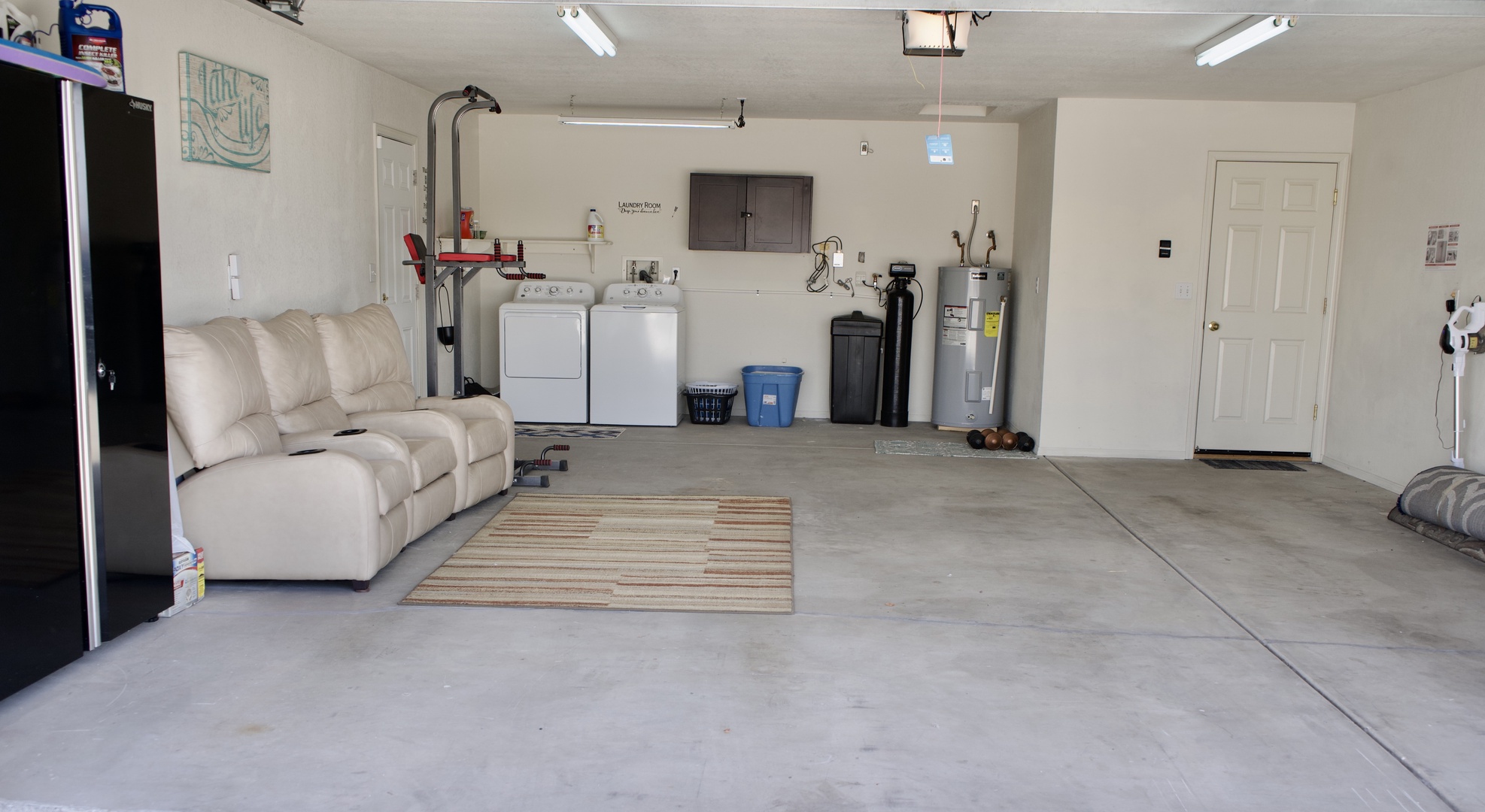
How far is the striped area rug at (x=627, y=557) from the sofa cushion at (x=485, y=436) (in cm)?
30

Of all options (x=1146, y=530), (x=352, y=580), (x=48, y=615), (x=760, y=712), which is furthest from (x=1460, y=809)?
(x=48, y=615)

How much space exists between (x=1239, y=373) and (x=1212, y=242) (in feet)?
2.99

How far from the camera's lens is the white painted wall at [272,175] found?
398 centimetres

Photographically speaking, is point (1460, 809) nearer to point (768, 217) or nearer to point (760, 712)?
point (760, 712)

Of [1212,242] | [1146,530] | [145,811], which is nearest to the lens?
[145,811]

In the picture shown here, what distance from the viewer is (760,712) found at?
2.67 meters

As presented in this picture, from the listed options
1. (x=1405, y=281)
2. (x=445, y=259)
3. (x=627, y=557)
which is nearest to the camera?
(x=627, y=557)

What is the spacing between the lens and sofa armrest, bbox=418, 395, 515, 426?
199 inches

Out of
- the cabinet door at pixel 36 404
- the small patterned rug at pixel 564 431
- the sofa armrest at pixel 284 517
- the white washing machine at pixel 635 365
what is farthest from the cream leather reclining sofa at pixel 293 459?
the white washing machine at pixel 635 365

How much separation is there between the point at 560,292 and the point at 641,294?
64 centimetres

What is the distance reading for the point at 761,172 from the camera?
788cm

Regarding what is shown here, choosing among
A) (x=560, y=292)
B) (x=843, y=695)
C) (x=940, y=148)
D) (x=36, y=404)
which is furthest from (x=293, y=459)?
(x=560, y=292)

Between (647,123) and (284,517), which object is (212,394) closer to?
(284,517)

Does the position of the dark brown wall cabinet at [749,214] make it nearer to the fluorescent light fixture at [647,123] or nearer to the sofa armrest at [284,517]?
the fluorescent light fixture at [647,123]
